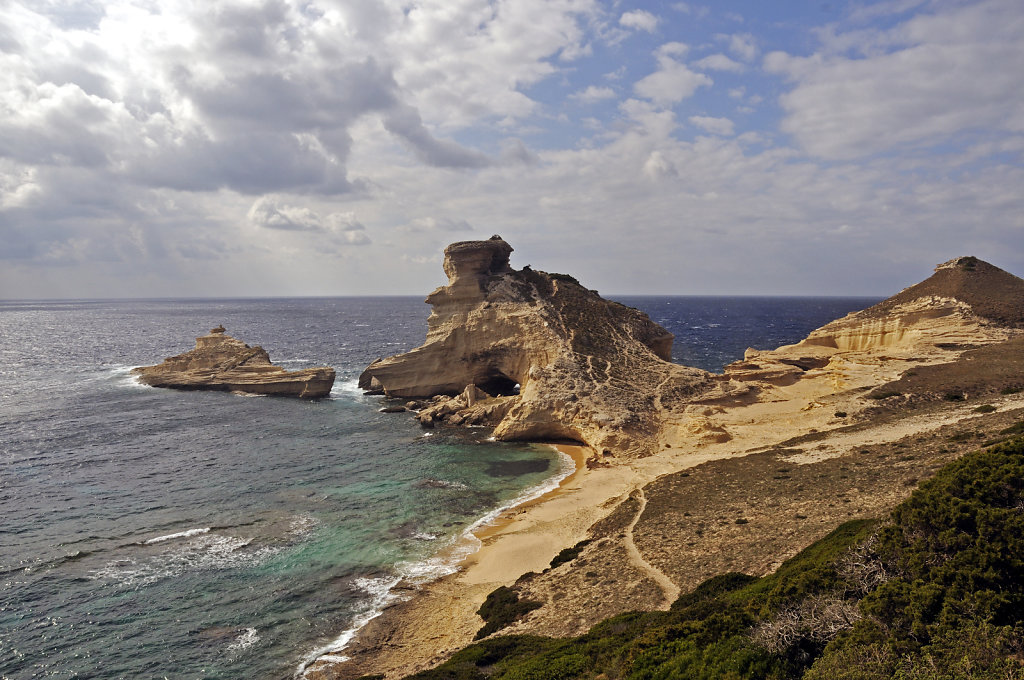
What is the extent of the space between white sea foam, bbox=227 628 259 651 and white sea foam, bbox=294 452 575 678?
239 centimetres

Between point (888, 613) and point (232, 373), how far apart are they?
71259 millimetres

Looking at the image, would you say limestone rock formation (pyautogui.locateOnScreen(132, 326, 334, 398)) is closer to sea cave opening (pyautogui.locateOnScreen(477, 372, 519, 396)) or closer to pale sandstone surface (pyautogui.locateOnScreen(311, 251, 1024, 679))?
sea cave opening (pyautogui.locateOnScreen(477, 372, 519, 396))

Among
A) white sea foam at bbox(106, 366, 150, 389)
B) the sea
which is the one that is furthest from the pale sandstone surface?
white sea foam at bbox(106, 366, 150, 389)

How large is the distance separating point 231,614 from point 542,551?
13371mm

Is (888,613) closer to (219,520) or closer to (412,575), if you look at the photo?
(412,575)

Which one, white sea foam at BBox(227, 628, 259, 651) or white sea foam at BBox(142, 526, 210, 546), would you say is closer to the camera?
white sea foam at BBox(227, 628, 259, 651)

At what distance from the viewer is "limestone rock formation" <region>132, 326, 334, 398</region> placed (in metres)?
62.8

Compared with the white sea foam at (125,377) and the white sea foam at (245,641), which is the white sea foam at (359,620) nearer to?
the white sea foam at (245,641)

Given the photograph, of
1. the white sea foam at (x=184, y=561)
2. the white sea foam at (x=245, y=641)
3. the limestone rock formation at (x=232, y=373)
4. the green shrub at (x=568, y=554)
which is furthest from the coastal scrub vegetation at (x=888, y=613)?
the limestone rock formation at (x=232, y=373)

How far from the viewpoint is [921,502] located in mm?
11562

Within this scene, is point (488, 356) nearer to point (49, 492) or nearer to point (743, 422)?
point (743, 422)

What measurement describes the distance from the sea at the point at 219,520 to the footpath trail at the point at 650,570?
8.19 m

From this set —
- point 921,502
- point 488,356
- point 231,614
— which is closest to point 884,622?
point 921,502

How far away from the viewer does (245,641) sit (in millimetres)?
19625
